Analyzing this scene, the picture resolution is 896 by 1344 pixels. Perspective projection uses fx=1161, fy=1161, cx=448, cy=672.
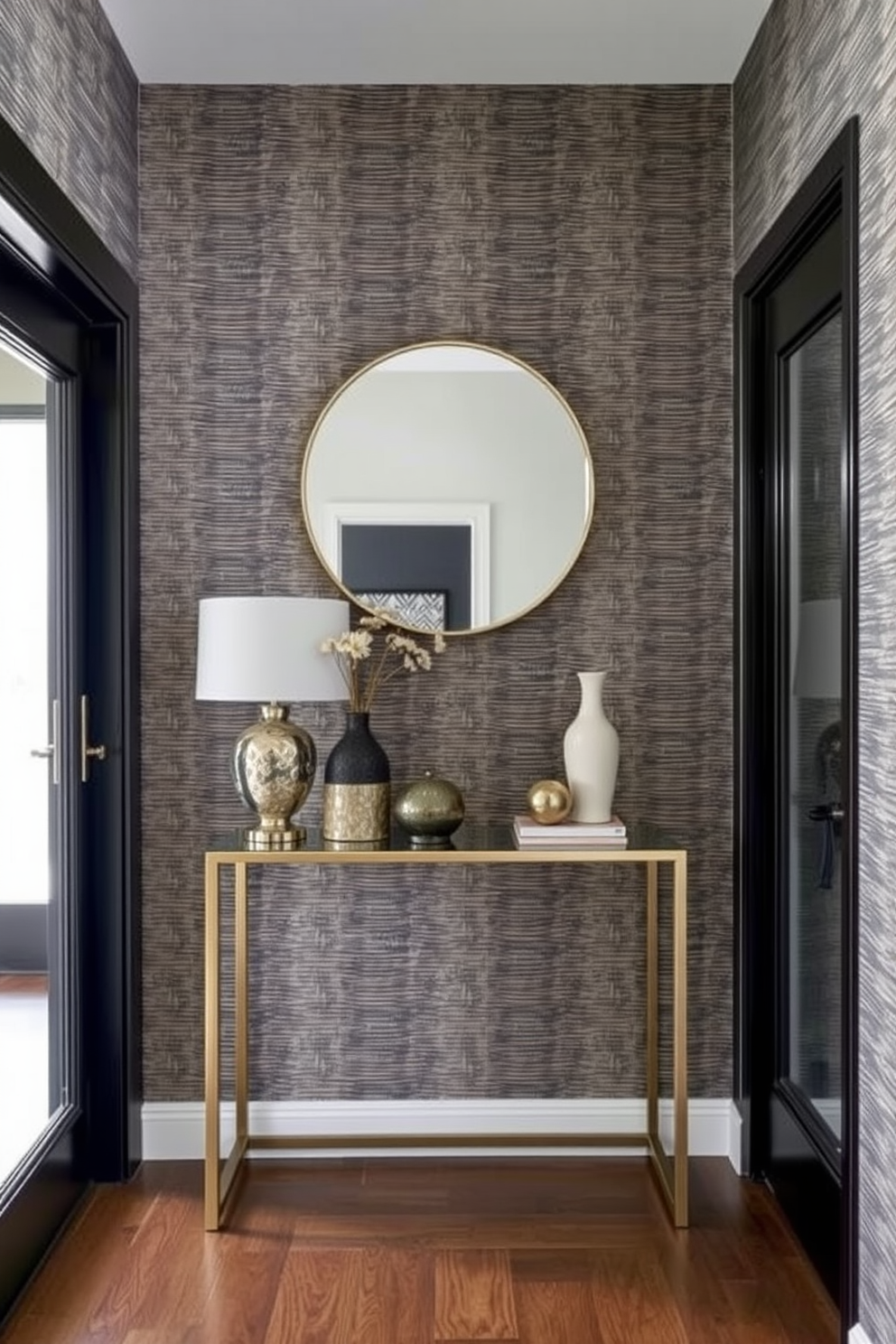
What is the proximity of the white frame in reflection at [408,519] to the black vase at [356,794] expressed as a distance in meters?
0.45

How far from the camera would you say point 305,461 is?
2.78 meters

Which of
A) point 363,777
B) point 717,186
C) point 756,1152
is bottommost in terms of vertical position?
point 756,1152

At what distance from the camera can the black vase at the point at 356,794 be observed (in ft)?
8.32

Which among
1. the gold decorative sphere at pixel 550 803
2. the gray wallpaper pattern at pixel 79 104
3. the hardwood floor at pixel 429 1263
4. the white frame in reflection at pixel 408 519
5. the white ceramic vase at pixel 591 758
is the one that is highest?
the gray wallpaper pattern at pixel 79 104

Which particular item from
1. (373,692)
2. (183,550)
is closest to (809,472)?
(373,692)

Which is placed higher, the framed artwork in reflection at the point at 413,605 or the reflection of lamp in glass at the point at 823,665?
the framed artwork in reflection at the point at 413,605

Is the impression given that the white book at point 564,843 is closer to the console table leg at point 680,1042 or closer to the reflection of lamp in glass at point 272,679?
the console table leg at point 680,1042

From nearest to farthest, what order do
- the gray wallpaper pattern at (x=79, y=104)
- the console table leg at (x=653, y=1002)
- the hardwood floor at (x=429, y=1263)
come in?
the gray wallpaper pattern at (x=79, y=104) → the hardwood floor at (x=429, y=1263) → the console table leg at (x=653, y=1002)

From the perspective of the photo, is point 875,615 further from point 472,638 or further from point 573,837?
point 472,638

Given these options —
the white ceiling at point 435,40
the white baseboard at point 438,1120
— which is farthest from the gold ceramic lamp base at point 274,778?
the white ceiling at point 435,40

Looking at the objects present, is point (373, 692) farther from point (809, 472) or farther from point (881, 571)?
point (881, 571)

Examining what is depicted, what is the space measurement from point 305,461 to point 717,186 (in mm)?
1206

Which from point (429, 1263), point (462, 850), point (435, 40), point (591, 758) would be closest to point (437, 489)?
point (591, 758)

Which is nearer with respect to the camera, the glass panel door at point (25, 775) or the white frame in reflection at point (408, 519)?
the glass panel door at point (25, 775)
